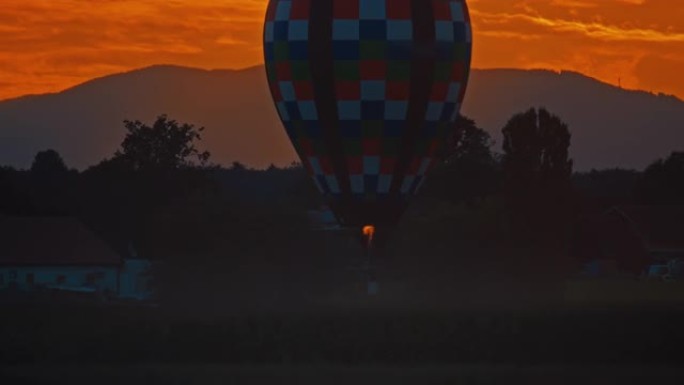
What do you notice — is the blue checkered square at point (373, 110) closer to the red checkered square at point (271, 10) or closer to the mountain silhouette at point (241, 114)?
the red checkered square at point (271, 10)

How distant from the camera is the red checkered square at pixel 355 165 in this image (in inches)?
1750

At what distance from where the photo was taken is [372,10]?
4347cm

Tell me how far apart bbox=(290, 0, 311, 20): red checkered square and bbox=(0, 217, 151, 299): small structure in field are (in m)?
19.4

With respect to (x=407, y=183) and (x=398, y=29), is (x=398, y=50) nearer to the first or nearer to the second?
(x=398, y=29)

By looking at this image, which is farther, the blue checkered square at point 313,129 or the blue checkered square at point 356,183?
Result: the blue checkered square at point 356,183

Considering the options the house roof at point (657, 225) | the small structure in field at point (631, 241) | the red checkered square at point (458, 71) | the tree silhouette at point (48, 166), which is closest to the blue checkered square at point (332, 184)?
the red checkered square at point (458, 71)

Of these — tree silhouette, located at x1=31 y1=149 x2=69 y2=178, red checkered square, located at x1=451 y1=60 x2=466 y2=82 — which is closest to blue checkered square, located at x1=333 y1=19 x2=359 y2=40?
red checkered square, located at x1=451 y1=60 x2=466 y2=82

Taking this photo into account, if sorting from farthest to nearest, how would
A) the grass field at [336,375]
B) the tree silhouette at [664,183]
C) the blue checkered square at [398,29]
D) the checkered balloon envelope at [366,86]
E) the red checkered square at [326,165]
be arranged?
1. the tree silhouette at [664,183]
2. the red checkered square at [326,165]
3. the blue checkered square at [398,29]
4. the checkered balloon envelope at [366,86]
5. the grass field at [336,375]

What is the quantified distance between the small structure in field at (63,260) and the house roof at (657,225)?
16588 millimetres

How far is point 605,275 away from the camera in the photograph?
221 feet

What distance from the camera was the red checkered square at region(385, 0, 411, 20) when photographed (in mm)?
43688

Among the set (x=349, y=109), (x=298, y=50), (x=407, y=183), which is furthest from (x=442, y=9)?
(x=407, y=183)

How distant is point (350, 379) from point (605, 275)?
28855 mm

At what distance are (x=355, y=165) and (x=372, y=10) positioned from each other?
2965 mm
